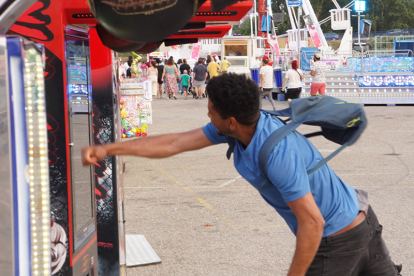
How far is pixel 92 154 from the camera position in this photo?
2129 millimetres

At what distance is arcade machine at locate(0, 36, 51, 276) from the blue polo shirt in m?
0.93

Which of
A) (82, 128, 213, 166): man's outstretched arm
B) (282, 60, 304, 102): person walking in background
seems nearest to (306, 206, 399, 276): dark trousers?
(82, 128, 213, 166): man's outstretched arm

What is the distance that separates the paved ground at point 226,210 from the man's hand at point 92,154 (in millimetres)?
2249

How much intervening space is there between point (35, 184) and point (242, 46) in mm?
23384

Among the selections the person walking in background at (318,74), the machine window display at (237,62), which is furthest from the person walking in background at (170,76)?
the person walking in background at (318,74)

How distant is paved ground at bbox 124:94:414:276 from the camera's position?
443cm

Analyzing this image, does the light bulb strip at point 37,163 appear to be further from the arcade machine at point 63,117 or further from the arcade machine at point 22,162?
the arcade machine at point 63,117

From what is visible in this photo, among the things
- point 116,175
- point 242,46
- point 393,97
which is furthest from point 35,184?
point 242,46

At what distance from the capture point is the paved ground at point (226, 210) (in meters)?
4.43

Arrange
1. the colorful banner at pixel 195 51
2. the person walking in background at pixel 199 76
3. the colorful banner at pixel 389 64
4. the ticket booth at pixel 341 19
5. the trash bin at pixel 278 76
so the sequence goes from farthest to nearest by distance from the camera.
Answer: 1. the colorful banner at pixel 195 51
2. the ticket booth at pixel 341 19
3. the person walking in background at pixel 199 76
4. the trash bin at pixel 278 76
5. the colorful banner at pixel 389 64

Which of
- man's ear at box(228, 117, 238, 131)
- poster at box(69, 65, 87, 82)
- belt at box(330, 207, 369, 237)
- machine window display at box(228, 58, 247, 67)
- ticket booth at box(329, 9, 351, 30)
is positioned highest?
ticket booth at box(329, 9, 351, 30)

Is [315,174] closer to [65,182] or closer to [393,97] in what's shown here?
[65,182]

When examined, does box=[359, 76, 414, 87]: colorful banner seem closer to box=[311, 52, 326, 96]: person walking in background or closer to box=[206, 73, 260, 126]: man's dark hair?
box=[311, 52, 326, 96]: person walking in background

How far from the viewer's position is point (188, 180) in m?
7.36
